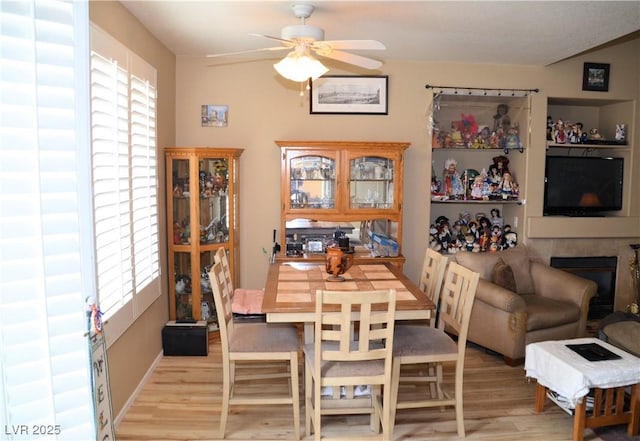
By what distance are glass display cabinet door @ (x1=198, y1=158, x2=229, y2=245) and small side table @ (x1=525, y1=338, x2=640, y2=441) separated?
2.69m

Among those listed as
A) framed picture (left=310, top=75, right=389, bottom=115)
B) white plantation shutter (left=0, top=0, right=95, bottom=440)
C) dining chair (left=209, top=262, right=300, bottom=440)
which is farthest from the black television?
white plantation shutter (left=0, top=0, right=95, bottom=440)

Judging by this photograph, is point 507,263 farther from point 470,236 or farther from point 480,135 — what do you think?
point 480,135

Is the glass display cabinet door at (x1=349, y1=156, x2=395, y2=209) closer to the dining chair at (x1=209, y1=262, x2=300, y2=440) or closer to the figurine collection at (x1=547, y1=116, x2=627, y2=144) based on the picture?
the dining chair at (x1=209, y1=262, x2=300, y2=440)

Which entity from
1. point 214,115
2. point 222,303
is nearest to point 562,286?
point 222,303

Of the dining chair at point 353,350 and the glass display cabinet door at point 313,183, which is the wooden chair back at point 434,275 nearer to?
the dining chair at point 353,350

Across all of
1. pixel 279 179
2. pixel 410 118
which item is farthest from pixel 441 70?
pixel 279 179

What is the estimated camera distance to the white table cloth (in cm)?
262

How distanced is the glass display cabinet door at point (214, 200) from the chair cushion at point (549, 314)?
8.67 feet

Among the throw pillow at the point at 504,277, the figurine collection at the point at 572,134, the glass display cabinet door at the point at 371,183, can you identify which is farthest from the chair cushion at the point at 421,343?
the figurine collection at the point at 572,134

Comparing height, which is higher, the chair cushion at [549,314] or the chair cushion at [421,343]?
the chair cushion at [421,343]

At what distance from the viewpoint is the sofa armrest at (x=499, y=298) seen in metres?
3.63

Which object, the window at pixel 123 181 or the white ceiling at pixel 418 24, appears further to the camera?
the white ceiling at pixel 418 24

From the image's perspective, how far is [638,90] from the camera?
15.6ft

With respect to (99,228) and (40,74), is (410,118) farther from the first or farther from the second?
(40,74)
